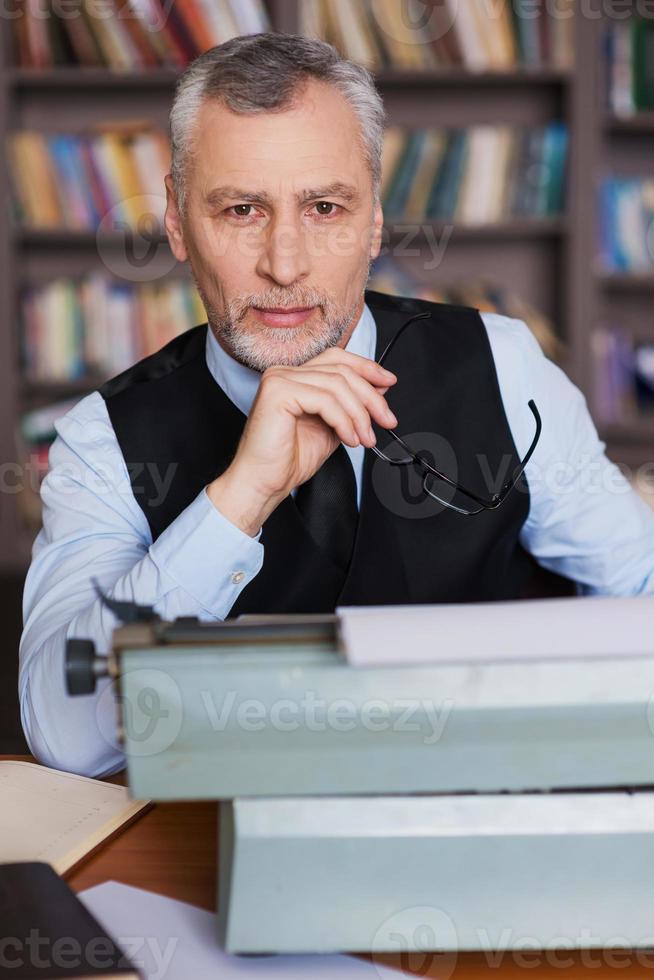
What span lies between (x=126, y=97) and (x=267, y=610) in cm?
256

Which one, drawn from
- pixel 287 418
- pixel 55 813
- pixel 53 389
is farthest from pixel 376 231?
pixel 53 389

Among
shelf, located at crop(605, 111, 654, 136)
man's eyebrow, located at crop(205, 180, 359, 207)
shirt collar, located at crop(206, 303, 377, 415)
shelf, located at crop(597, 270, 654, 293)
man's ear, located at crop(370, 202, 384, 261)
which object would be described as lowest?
shelf, located at crop(597, 270, 654, 293)

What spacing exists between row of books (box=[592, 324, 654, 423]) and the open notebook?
2.55 meters

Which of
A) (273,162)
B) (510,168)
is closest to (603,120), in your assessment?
(510,168)

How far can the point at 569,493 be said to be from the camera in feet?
4.72

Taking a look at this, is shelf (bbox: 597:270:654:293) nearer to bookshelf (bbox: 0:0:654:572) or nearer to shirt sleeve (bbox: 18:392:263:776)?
bookshelf (bbox: 0:0:654:572)

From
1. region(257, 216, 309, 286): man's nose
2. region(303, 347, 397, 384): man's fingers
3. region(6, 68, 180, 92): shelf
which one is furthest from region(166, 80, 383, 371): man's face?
region(6, 68, 180, 92): shelf

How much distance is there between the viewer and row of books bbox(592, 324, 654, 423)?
3.21 metres

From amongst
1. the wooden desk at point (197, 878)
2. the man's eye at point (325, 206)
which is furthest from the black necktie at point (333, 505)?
the wooden desk at point (197, 878)

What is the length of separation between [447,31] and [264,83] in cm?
206

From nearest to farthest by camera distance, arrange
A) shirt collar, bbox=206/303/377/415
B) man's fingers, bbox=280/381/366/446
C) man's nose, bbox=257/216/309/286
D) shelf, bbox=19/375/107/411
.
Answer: man's fingers, bbox=280/381/366/446 < man's nose, bbox=257/216/309/286 < shirt collar, bbox=206/303/377/415 < shelf, bbox=19/375/107/411

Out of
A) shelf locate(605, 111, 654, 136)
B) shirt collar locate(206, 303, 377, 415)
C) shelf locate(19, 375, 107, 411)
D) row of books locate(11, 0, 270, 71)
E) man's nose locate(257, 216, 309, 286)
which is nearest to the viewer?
man's nose locate(257, 216, 309, 286)

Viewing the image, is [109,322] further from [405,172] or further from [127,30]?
[405,172]

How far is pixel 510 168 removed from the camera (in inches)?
123
